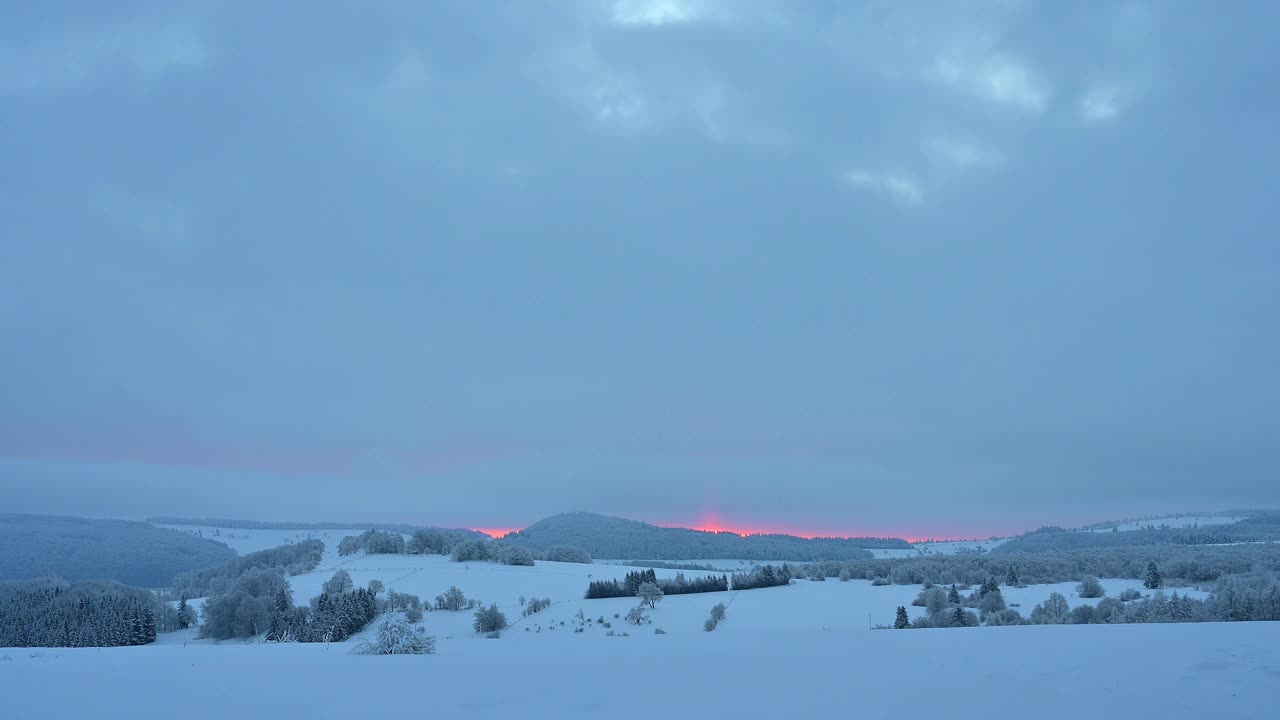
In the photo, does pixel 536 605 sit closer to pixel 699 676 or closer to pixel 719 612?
pixel 719 612

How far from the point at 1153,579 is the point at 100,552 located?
8200 centimetres

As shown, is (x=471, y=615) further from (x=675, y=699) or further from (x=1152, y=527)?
(x=1152, y=527)

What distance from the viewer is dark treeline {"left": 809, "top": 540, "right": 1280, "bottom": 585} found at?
32094 mm

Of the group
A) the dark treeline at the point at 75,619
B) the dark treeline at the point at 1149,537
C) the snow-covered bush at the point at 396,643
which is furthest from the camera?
the dark treeline at the point at 1149,537

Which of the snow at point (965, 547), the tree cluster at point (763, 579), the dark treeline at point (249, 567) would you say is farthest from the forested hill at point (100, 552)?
the snow at point (965, 547)

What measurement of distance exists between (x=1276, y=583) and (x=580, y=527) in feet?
341

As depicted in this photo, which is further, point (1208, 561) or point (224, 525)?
point (224, 525)

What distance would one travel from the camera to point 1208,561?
34.0m

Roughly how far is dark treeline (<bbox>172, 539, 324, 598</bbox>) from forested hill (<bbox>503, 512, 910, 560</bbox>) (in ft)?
93.5

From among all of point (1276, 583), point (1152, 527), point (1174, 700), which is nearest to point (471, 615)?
point (1276, 583)

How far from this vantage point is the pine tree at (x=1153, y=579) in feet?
98.1

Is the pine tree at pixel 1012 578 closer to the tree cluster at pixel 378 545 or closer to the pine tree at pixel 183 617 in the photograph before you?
the pine tree at pixel 183 617

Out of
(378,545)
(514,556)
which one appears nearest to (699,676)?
(514,556)

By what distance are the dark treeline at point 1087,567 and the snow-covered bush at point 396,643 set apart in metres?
33.2
